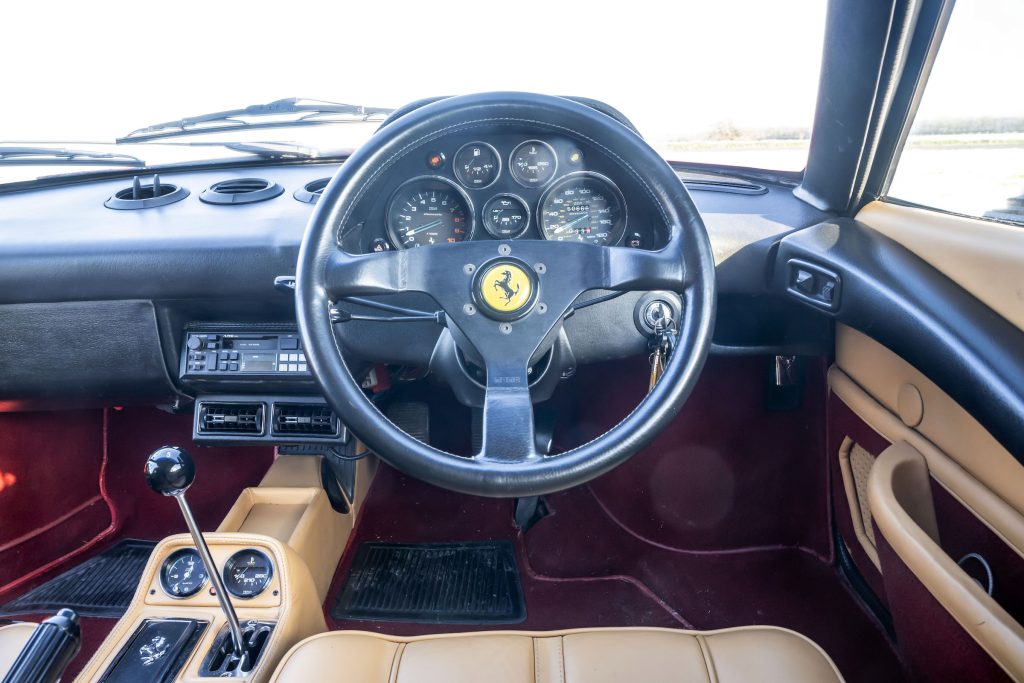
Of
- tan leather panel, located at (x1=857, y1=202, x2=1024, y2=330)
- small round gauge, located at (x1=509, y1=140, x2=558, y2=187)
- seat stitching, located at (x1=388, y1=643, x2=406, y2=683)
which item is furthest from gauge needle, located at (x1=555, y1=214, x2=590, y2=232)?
seat stitching, located at (x1=388, y1=643, x2=406, y2=683)

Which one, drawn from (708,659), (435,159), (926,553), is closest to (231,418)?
(435,159)

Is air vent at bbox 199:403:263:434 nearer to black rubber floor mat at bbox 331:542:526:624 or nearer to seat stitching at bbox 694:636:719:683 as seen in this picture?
black rubber floor mat at bbox 331:542:526:624

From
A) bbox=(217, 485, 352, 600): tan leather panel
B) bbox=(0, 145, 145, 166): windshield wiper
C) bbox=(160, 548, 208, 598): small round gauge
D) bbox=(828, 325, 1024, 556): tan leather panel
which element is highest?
bbox=(0, 145, 145, 166): windshield wiper

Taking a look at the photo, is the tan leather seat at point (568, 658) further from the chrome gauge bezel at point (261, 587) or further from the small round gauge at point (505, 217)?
the small round gauge at point (505, 217)

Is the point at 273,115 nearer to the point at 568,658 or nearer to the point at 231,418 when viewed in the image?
the point at 231,418

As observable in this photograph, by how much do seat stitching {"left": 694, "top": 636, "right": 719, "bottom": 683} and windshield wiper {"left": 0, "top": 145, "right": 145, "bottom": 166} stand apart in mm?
2092

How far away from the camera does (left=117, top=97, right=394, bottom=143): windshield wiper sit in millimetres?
2168

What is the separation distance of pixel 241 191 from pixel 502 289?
3.76ft

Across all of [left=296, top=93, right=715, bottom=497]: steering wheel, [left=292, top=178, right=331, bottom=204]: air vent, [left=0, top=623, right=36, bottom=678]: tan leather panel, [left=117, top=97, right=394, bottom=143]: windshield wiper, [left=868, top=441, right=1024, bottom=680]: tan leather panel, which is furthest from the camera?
[left=117, top=97, right=394, bottom=143]: windshield wiper

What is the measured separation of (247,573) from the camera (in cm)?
175

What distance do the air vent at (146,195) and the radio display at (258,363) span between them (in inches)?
21.3

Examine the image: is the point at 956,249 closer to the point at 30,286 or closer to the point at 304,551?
the point at 304,551

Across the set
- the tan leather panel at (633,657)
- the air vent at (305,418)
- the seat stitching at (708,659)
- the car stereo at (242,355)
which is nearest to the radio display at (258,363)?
the car stereo at (242,355)

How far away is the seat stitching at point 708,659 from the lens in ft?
4.31
